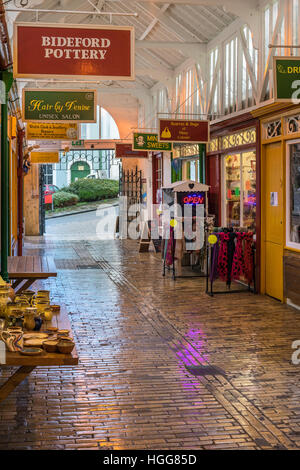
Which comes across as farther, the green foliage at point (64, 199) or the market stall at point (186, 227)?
the green foliage at point (64, 199)

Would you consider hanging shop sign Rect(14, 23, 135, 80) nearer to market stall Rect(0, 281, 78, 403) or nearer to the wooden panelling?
market stall Rect(0, 281, 78, 403)

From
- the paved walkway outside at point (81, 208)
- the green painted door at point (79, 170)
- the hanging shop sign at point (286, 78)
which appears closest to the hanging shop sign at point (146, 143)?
the hanging shop sign at point (286, 78)

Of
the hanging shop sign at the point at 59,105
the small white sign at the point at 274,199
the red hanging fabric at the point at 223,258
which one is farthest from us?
the hanging shop sign at the point at 59,105

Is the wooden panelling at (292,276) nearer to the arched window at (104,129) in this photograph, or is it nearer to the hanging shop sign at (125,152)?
the hanging shop sign at (125,152)

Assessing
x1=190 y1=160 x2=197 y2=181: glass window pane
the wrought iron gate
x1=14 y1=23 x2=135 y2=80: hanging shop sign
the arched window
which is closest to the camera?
x1=14 y1=23 x2=135 y2=80: hanging shop sign

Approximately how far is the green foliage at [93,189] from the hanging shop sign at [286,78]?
3270 cm

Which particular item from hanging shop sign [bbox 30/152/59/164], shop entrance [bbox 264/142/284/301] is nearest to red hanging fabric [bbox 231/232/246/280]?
shop entrance [bbox 264/142/284/301]

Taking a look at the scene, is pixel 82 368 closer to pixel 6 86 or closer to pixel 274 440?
pixel 274 440

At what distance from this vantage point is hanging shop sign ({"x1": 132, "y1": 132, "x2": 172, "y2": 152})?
15914 millimetres

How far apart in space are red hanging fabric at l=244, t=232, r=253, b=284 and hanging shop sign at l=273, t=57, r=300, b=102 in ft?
10.9

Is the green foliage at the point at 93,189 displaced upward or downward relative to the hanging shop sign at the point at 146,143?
downward

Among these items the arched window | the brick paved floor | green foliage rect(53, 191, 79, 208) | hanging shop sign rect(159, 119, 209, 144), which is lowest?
the brick paved floor

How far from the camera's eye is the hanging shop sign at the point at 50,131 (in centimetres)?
1392

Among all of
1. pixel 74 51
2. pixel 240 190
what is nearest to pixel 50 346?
pixel 74 51
